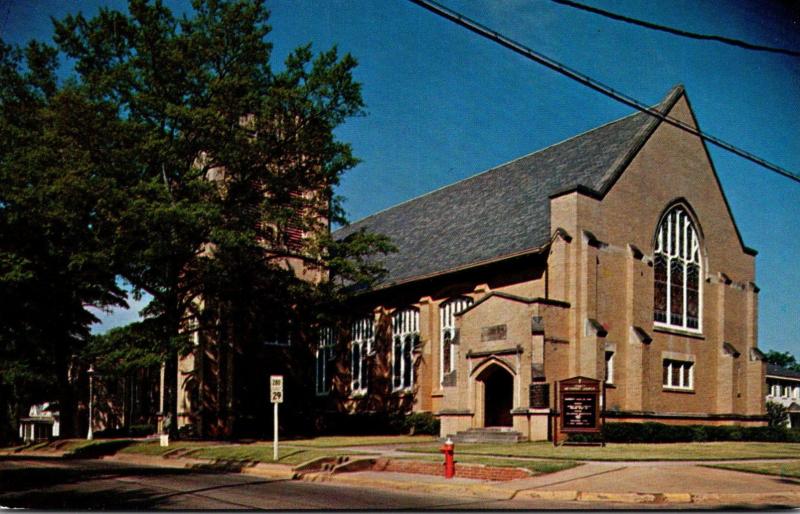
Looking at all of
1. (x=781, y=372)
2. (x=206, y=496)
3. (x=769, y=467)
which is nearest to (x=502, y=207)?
(x=781, y=372)

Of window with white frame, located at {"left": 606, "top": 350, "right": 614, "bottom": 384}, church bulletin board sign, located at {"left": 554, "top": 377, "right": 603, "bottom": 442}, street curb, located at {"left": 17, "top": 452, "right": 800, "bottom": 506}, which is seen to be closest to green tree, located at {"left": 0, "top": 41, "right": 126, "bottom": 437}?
street curb, located at {"left": 17, "top": 452, "right": 800, "bottom": 506}

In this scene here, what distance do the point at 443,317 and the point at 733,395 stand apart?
13.4 metres

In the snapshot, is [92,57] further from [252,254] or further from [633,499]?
[633,499]

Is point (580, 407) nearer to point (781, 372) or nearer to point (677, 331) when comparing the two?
point (677, 331)

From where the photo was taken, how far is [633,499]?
14375 mm

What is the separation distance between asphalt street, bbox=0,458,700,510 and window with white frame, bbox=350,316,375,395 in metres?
23.6

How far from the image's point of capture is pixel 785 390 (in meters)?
45.2

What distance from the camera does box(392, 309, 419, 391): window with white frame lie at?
40.7 metres

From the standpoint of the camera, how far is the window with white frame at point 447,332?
38.2 m

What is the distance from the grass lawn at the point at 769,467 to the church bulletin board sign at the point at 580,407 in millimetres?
6516

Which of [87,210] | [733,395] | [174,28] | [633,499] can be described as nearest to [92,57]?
[174,28]

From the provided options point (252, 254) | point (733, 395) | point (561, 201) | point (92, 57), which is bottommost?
point (733, 395)

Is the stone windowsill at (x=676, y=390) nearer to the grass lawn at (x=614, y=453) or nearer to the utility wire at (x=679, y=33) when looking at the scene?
the grass lawn at (x=614, y=453)

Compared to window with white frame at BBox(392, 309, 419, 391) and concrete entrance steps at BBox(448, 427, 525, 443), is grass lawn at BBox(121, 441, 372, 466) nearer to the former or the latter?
concrete entrance steps at BBox(448, 427, 525, 443)
